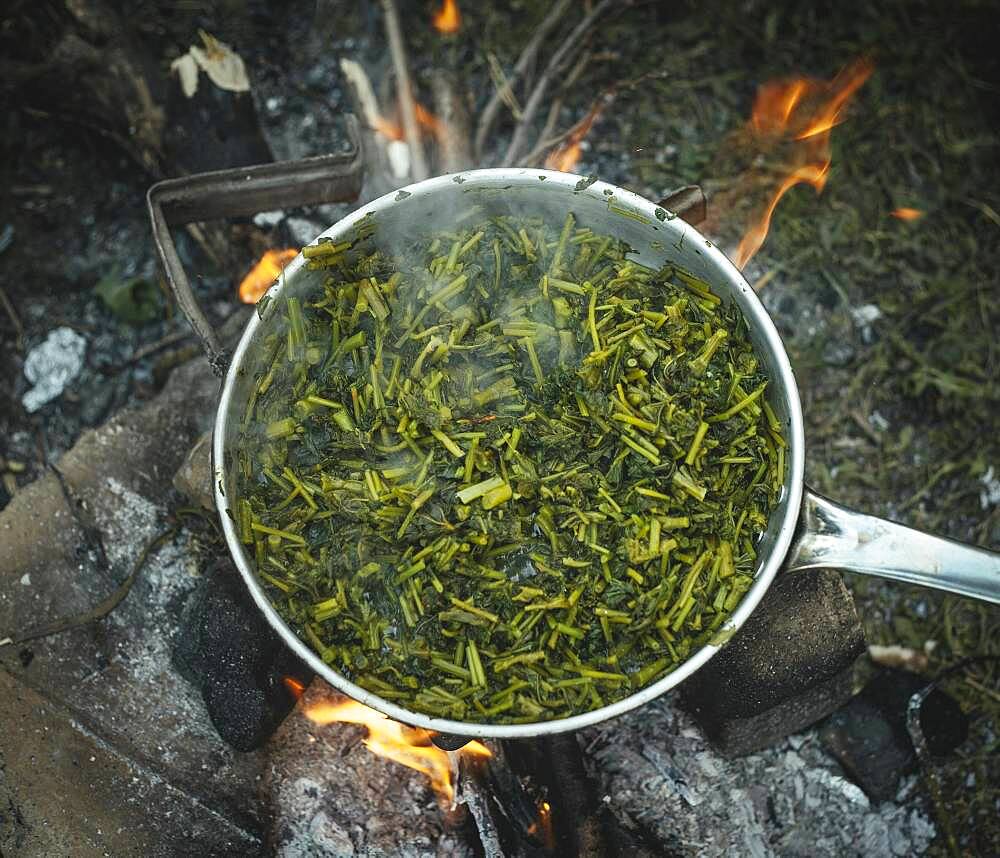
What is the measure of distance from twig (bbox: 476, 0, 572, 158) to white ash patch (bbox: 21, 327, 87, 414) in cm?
195

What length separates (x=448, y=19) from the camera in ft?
12.8

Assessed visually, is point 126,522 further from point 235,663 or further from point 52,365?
point 52,365

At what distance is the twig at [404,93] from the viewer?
11.1 feet

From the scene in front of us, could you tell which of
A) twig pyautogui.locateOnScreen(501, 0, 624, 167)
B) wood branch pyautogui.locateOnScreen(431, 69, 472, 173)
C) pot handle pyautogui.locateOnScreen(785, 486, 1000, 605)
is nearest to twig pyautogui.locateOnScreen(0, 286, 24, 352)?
wood branch pyautogui.locateOnScreen(431, 69, 472, 173)

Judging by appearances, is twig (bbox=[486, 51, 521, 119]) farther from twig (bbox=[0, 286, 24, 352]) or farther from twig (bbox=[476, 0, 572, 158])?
twig (bbox=[0, 286, 24, 352])

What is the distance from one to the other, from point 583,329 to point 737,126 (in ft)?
6.48

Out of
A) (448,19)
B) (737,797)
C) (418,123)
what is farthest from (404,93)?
(737,797)

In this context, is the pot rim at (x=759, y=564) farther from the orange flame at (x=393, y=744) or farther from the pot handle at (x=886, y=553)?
the orange flame at (x=393, y=744)

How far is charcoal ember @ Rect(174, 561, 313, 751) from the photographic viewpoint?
2.54 m

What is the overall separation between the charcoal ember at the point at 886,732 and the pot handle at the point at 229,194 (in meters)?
2.47

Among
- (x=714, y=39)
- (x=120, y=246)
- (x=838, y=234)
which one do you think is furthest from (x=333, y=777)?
(x=714, y=39)

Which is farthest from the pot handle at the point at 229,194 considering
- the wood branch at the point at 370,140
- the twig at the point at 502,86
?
the twig at the point at 502,86

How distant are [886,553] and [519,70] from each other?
2536 millimetres

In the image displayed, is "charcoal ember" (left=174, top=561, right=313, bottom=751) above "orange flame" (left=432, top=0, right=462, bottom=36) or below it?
below
